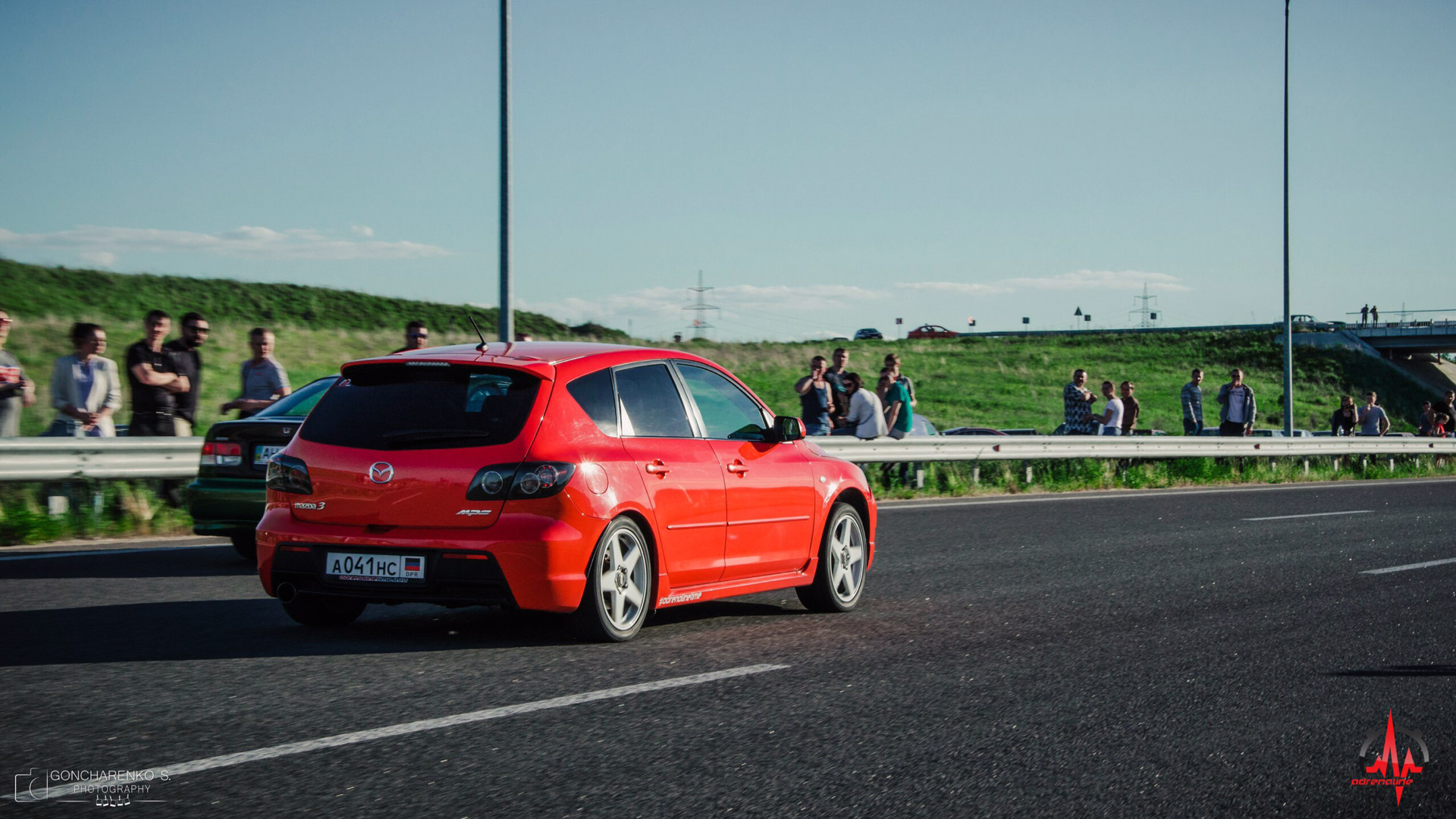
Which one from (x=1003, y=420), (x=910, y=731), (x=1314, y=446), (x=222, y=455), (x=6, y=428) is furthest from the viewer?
(x=1003, y=420)

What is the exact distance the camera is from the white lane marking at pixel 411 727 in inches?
160

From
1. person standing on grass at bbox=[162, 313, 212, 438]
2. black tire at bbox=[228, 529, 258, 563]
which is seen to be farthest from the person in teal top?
black tire at bbox=[228, 529, 258, 563]

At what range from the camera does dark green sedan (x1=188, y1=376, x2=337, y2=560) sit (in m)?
9.23

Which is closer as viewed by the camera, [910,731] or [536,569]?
[910,731]

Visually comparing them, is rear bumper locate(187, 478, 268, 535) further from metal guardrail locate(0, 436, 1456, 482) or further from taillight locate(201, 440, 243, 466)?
metal guardrail locate(0, 436, 1456, 482)

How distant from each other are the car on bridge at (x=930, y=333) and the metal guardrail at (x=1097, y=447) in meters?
72.9

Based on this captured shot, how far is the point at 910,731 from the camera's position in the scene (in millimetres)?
4887

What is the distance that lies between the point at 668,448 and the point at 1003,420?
45526mm

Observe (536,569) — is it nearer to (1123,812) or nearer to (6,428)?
(1123,812)

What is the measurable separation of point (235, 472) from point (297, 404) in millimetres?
723

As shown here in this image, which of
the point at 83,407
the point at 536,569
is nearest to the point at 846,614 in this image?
the point at 536,569

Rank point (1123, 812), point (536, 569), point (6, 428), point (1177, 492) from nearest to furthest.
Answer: point (1123, 812) → point (536, 569) → point (6, 428) → point (1177, 492)

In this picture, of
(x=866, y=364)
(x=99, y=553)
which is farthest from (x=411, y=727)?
(x=866, y=364)

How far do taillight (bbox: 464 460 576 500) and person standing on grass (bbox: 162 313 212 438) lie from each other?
22.6 ft
